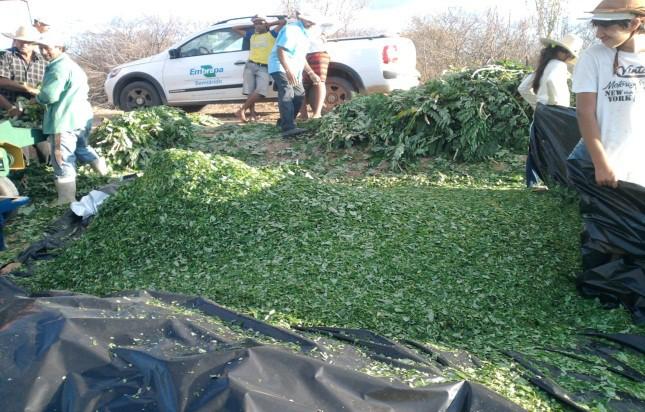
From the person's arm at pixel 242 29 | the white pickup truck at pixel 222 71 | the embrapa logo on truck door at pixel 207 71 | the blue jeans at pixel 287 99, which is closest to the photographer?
the blue jeans at pixel 287 99

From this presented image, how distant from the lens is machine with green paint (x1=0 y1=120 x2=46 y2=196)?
566 centimetres

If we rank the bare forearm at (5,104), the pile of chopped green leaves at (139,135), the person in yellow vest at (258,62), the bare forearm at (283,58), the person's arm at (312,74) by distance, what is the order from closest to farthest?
the bare forearm at (5,104)
the pile of chopped green leaves at (139,135)
the bare forearm at (283,58)
the person's arm at (312,74)
the person in yellow vest at (258,62)

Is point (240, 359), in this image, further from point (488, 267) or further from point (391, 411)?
point (488, 267)

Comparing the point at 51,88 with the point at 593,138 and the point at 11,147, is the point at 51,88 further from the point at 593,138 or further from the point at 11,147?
the point at 593,138

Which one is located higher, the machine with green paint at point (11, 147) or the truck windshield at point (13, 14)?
the truck windshield at point (13, 14)

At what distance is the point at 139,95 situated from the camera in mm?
11320

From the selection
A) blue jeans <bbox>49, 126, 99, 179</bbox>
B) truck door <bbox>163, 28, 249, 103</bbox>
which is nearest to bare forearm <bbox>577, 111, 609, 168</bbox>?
blue jeans <bbox>49, 126, 99, 179</bbox>

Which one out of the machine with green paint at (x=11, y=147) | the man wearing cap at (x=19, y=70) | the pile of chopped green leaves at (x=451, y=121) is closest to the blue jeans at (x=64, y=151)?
the machine with green paint at (x=11, y=147)

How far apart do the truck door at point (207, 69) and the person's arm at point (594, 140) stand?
776 cm

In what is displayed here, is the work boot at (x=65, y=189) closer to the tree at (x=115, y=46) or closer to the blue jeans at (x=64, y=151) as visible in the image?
the blue jeans at (x=64, y=151)

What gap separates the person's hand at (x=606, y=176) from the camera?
3475mm

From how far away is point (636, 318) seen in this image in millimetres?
3492

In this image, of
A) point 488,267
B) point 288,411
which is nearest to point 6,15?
point 488,267

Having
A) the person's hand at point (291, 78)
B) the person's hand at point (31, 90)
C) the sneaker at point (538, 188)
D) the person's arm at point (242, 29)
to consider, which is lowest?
the sneaker at point (538, 188)
